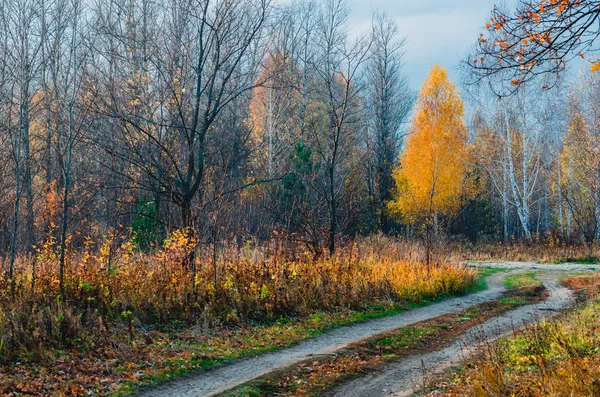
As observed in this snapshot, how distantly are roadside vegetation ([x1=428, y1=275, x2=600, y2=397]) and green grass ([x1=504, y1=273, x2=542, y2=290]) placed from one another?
6.22 meters

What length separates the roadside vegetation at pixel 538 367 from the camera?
187 inches

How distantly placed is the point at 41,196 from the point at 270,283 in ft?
41.9

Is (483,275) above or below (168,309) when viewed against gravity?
below

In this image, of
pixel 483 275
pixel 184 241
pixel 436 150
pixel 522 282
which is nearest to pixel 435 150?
pixel 436 150

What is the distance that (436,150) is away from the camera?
29.9 metres

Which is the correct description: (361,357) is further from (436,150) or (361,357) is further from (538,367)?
(436,150)

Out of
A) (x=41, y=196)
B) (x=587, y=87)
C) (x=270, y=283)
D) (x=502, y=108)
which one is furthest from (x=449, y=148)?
(x=270, y=283)

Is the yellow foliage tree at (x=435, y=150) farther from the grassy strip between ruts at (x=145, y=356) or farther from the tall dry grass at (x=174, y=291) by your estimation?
the grassy strip between ruts at (x=145, y=356)

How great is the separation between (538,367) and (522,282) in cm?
1085

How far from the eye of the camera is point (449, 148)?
29938 mm

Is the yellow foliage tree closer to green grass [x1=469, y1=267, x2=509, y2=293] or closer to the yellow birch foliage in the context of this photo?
the yellow birch foliage

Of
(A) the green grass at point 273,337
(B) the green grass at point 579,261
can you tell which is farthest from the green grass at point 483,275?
(A) the green grass at point 273,337

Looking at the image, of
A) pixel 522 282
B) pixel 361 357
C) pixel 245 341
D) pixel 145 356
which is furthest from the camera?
pixel 522 282

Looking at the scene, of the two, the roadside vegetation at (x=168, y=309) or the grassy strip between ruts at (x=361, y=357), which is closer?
the grassy strip between ruts at (x=361, y=357)
